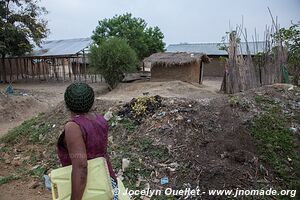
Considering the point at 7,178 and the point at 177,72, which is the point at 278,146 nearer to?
the point at 7,178

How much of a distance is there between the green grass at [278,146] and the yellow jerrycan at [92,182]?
2740 mm

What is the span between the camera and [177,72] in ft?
57.1

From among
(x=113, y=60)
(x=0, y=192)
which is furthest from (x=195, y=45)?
(x=0, y=192)

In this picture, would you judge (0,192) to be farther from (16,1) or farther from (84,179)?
(16,1)

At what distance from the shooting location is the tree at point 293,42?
862cm

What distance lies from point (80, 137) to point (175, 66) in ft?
52.6

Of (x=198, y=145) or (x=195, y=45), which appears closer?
(x=198, y=145)

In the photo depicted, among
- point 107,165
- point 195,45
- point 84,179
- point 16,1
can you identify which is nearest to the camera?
point 84,179

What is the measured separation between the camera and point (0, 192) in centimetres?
387

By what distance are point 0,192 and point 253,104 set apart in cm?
414

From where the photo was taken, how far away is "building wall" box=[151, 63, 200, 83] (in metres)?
17.3

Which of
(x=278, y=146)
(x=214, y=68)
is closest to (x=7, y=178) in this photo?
(x=278, y=146)

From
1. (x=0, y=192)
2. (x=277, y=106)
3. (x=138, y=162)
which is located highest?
(x=277, y=106)

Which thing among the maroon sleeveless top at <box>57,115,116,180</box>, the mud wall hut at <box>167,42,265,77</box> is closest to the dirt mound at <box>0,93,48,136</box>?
the maroon sleeveless top at <box>57,115,116,180</box>
